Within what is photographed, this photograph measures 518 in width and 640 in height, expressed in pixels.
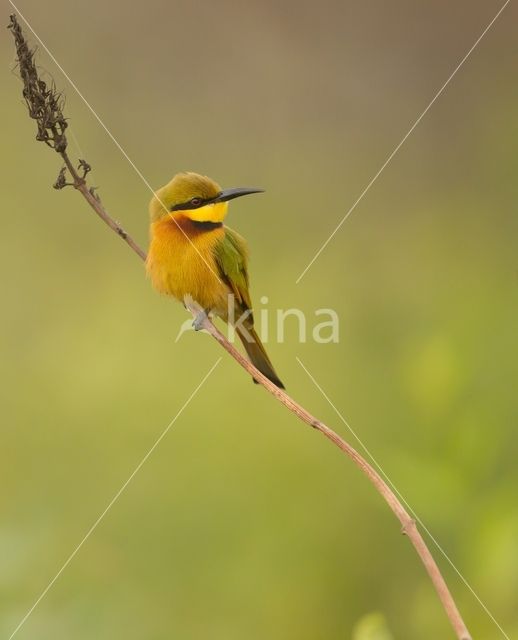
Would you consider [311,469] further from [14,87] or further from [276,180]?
[14,87]

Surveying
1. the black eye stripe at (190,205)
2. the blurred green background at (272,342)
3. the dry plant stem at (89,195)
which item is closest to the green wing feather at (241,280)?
the black eye stripe at (190,205)

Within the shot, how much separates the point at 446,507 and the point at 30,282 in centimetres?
232

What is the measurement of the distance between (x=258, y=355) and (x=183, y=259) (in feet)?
1.14

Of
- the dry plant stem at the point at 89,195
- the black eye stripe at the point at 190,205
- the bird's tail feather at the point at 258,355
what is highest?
the black eye stripe at the point at 190,205

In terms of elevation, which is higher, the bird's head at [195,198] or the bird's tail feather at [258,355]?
the bird's head at [195,198]

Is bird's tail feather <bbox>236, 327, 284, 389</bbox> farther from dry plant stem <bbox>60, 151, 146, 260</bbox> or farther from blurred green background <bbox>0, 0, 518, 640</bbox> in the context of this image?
dry plant stem <bbox>60, 151, 146, 260</bbox>

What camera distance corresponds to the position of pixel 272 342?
3.63 meters

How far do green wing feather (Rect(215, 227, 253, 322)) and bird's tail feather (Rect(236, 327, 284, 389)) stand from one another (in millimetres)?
62

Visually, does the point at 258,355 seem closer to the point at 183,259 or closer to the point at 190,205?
the point at 183,259

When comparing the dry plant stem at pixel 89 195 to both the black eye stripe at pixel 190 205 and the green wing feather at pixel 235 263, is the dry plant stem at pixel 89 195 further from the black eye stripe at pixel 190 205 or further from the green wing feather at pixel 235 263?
the green wing feather at pixel 235 263

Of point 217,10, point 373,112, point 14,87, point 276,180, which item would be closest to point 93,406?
point 276,180

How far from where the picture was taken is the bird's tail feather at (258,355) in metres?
2.50

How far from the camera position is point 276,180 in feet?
14.7

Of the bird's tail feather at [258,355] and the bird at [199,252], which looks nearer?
the bird at [199,252]
